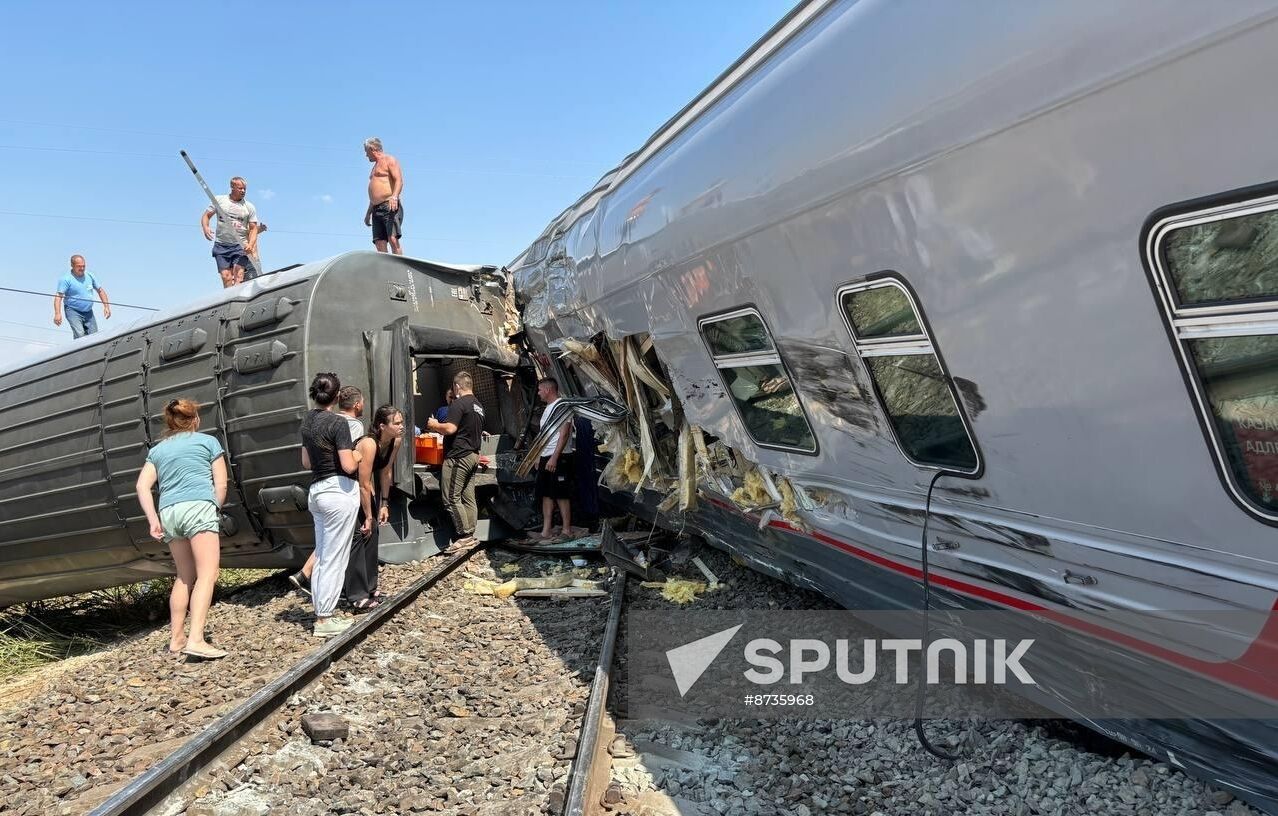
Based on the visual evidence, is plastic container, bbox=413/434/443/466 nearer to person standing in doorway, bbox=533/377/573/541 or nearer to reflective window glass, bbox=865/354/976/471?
person standing in doorway, bbox=533/377/573/541

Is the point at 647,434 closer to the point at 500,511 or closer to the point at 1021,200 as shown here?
the point at 500,511

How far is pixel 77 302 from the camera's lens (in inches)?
419

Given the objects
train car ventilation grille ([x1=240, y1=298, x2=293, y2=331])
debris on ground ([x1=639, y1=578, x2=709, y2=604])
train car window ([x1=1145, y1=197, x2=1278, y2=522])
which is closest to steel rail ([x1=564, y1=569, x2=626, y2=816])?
debris on ground ([x1=639, y1=578, x2=709, y2=604])

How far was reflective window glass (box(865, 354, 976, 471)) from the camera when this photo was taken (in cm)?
301

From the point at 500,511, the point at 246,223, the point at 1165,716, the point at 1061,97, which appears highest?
the point at 246,223

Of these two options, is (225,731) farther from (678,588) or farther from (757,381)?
(678,588)

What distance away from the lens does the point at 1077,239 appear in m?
2.21

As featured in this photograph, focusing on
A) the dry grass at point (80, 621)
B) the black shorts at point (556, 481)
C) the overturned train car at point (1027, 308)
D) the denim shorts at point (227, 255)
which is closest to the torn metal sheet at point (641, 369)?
the overturned train car at point (1027, 308)

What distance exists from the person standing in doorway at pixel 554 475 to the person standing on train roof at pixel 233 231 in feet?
14.8

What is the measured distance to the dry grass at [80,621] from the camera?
799cm

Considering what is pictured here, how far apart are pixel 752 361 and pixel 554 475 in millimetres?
4406

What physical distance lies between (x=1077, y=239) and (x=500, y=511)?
23.6 feet

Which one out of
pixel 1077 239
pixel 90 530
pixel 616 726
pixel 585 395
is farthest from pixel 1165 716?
pixel 90 530

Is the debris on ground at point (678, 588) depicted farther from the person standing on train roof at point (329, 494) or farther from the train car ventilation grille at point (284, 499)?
the train car ventilation grille at point (284, 499)
